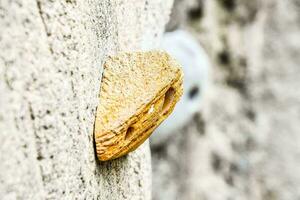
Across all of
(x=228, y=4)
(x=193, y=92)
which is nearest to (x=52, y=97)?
(x=193, y=92)

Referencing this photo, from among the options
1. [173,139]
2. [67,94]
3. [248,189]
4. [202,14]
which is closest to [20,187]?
[67,94]

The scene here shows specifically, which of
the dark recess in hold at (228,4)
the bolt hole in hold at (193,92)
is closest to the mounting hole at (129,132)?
the bolt hole in hold at (193,92)

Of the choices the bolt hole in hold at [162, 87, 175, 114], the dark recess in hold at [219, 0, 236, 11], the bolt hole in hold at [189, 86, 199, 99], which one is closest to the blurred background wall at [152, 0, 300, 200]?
the dark recess in hold at [219, 0, 236, 11]

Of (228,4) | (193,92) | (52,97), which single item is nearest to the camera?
(52,97)

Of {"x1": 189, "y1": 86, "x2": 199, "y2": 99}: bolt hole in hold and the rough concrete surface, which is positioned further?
{"x1": 189, "y1": 86, "x2": 199, "y2": 99}: bolt hole in hold

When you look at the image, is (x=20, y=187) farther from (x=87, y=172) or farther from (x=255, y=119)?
(x=255, y=119)

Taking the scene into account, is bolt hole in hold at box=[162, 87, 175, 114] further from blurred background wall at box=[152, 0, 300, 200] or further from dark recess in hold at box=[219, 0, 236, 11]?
dark recess in hold at box=[219, 0, 236, 11]

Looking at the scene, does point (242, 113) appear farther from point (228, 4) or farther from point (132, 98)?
point (132, 98)

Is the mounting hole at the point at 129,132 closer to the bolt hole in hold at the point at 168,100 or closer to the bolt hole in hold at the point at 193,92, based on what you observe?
the bolt hole in hold at the point at 168,100
